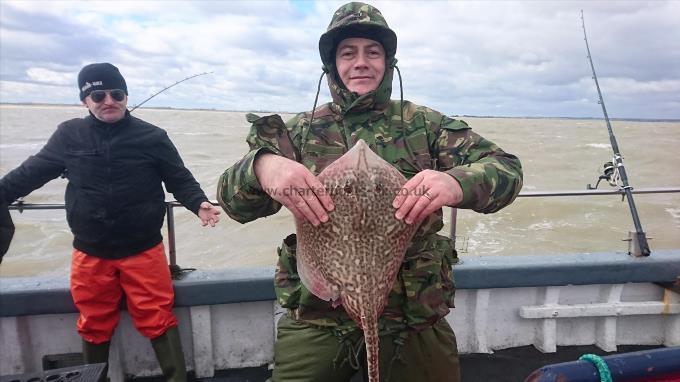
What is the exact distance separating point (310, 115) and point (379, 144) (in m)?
0.47

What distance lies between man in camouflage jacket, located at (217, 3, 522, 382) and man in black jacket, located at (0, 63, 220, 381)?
A: 1.63 meters

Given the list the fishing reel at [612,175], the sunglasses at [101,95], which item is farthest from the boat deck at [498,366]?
the sunglasses at [101,95]

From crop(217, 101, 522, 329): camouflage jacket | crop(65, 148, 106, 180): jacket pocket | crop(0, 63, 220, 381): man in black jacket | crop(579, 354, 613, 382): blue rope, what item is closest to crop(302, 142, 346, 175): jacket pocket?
crop(217, 101, 522, 329): camouflage jacket

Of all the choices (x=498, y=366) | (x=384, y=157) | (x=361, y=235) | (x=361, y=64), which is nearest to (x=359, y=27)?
(x=361, y=64)

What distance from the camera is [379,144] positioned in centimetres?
250

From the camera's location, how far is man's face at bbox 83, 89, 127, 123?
12.2ft

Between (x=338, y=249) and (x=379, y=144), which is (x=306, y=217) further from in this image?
(x=379, y=144)

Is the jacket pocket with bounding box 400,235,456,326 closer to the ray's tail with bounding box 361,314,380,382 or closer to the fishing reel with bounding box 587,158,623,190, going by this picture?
the ray's tail with bounding box 361,314,380,382

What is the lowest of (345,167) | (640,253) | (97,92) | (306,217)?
(640,253)

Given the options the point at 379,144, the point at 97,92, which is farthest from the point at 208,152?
the point at 379,144

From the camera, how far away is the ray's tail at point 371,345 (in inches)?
69.4

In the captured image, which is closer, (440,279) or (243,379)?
(440,279)

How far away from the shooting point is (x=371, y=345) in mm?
1792

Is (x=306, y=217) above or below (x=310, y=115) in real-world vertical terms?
below
